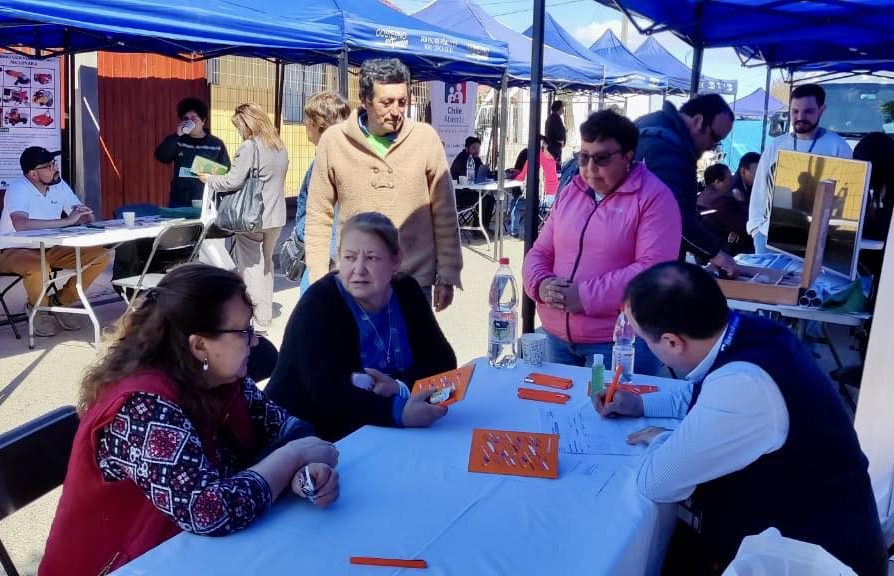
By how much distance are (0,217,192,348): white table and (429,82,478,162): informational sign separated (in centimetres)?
681

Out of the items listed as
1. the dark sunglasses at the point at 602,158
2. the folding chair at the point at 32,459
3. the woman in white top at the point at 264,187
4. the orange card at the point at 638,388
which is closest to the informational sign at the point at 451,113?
the woman in white top at the point at 264,187

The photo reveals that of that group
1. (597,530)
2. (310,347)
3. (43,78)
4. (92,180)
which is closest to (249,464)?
(310,347)

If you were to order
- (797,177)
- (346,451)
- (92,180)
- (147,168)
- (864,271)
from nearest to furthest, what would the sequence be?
(346,451)
(797,177)
(864,271)
(92,180)
(147,168)

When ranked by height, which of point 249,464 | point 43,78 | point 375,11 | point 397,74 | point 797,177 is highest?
point 375,11

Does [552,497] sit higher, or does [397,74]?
[397,74]

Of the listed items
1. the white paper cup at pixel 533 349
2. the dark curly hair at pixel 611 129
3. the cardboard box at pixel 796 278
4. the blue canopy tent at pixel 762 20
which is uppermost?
the blue canopy tent at pixel 762 20

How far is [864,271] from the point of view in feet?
14.3

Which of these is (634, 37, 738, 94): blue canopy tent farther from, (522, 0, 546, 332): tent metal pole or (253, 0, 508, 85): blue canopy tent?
(522, 0, 546, 332): tent metal pole

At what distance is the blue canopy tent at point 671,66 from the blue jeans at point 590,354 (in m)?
15.5

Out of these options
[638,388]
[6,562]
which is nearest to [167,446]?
[6,562]

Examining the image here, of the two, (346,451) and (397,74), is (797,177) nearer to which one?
(397,74)

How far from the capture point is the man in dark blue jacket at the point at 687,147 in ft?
11.8

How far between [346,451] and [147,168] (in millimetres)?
10451

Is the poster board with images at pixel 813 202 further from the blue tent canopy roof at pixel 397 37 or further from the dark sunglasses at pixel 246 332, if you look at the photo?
the blue tent canopy roof at pixel 397 37
